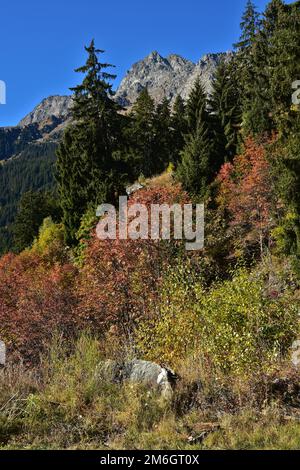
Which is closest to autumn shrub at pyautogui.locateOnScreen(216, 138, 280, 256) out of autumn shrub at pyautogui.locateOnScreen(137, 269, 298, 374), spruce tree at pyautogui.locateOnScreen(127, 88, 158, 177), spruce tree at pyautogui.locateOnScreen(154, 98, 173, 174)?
autumn shrub at pyautogui.locateOnScreen(137, 269, 298, 374)

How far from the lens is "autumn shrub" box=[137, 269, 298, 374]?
699cm

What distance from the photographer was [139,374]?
7.39 metres

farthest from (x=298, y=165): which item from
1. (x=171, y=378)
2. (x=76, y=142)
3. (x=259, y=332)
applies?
(x=76, y=142)

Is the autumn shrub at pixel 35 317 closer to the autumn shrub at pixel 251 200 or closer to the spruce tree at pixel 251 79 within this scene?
the autumn shrub at pixel 251 200

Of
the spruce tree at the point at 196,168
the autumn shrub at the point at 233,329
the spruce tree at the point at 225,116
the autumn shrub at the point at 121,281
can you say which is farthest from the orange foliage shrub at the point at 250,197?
the autumn shrub at the point at 233,329

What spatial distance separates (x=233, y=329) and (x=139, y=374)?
1.91m

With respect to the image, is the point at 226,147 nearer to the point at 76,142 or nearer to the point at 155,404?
the point at 76,142

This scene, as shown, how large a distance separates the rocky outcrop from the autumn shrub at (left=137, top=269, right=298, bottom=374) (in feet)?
3.09

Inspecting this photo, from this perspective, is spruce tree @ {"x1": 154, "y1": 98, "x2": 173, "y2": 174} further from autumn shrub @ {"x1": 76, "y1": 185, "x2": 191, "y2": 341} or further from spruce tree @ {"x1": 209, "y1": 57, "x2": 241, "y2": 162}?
autumn shrub @ {"x1": 76, "y1": 185, "x2": 191, "y2": 341}

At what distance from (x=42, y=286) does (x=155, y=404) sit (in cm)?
1070

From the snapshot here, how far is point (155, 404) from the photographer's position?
6547 mm

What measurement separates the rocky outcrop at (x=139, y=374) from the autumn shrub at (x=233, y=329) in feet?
3.09

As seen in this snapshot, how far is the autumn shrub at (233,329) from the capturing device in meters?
6.99
